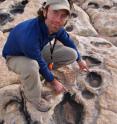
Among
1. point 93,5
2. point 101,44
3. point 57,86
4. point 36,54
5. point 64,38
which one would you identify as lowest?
point 93,5

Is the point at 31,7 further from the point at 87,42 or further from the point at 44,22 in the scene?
the point at 44,22

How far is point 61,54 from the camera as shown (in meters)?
4.92

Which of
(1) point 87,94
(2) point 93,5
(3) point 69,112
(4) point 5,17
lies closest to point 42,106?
(3) point 69,112

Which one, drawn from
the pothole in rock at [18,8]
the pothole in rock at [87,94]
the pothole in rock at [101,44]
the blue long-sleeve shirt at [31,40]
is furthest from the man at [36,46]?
the pothole in rock at [18,8]

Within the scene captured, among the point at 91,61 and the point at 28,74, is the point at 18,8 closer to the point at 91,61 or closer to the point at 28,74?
the point at 91,61

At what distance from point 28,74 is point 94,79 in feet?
3.71

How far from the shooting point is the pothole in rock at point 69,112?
15.2 feet

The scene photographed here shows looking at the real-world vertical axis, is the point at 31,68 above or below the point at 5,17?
above

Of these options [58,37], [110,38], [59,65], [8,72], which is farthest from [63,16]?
[110,38]

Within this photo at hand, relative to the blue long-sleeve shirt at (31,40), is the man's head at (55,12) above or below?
above

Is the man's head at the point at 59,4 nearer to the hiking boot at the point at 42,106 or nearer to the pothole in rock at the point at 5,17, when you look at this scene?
the hiking boot at the point at 42,106

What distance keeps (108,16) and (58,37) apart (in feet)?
7.46

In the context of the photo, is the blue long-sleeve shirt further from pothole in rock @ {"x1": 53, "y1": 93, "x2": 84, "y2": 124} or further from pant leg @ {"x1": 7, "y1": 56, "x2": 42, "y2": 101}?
pothole in rock @ {"x1": 53, "y1": 93, "x2": 84, "y2": 124}

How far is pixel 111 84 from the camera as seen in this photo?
496 cm
